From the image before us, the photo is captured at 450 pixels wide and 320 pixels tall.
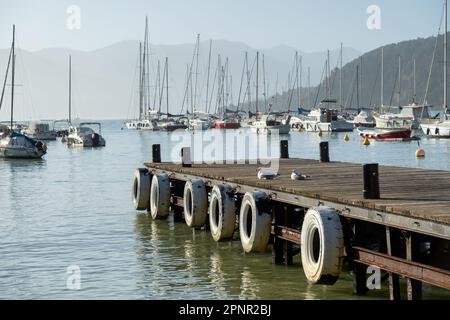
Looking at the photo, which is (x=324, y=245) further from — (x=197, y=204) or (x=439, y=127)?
(x=439, y=127)

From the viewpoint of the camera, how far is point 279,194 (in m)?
19.4

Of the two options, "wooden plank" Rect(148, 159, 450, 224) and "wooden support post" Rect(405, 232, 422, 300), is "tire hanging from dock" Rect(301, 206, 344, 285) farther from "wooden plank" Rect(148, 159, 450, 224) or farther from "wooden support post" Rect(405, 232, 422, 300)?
"wooden support post" Rect(405, 232, 422, 300)

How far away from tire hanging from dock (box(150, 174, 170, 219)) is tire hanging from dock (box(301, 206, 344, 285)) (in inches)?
445

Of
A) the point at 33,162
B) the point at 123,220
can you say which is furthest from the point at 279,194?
the point at 33,162

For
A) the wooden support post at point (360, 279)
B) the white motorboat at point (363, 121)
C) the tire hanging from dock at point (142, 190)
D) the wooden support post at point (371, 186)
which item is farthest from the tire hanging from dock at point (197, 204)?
the white motorboat at point (363, 121)

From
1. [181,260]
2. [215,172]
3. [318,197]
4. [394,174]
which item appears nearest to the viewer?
[318,197]

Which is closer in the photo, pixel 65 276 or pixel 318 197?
pixel 318 197

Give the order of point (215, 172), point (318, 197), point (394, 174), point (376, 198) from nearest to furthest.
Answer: point (376, 198), point (318, 197), point (394, 174), point (215, 172)

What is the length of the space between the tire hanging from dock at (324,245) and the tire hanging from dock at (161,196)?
11312 millimetres

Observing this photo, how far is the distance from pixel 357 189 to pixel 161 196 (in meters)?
10.3

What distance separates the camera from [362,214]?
1573cm

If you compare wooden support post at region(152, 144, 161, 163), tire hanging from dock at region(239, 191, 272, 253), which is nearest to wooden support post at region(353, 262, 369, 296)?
tire hanging from dock at region(239, 191, 272, 253)
